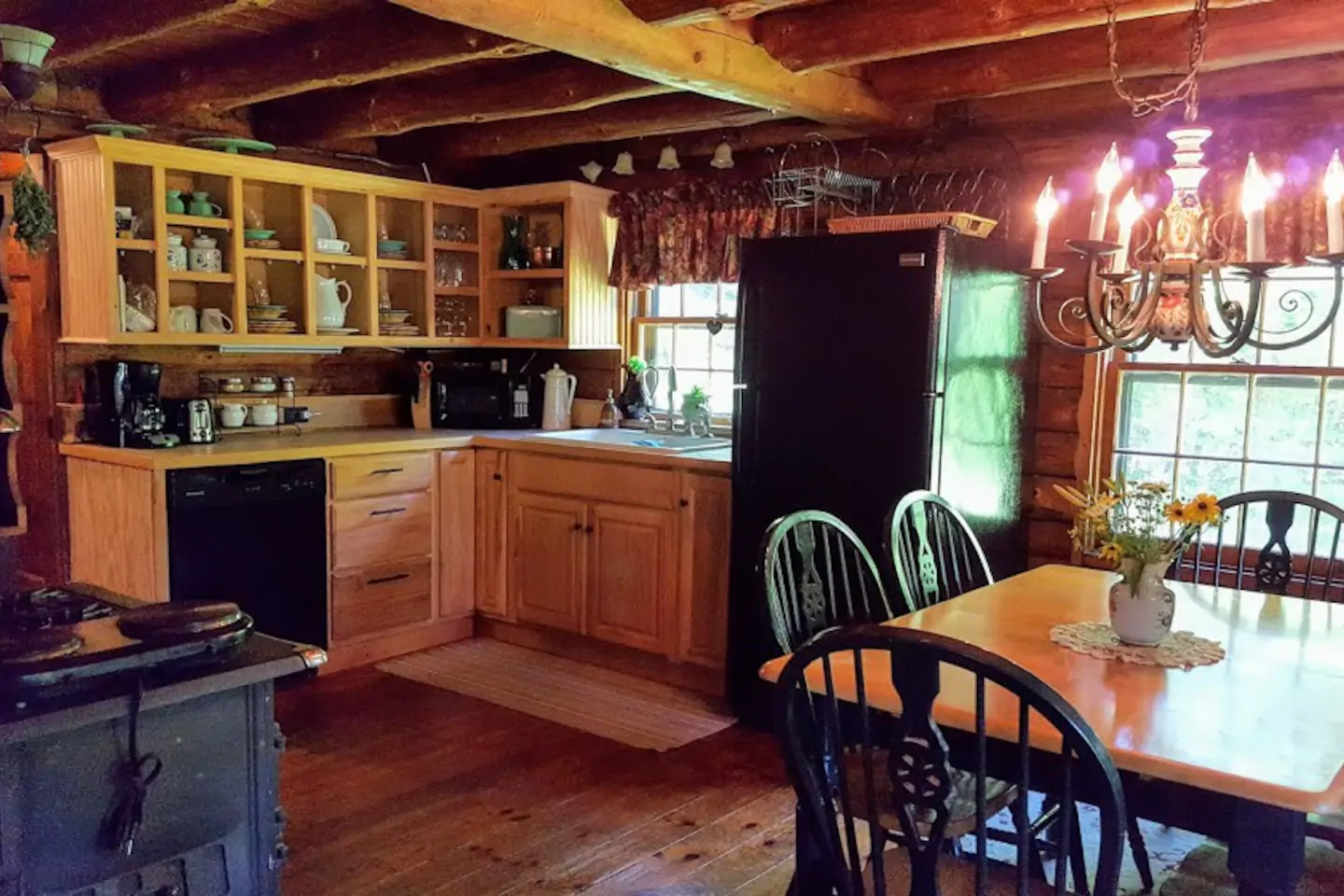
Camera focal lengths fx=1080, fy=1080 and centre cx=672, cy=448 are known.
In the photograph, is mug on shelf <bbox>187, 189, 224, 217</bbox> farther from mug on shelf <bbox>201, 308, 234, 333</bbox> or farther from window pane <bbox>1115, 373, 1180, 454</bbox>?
window pane <bbox>1115, 373, 1180, 454</bbox>

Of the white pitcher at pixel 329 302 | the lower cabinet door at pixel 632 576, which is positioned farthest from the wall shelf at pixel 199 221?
the lower cabinet door at pixel 632 576

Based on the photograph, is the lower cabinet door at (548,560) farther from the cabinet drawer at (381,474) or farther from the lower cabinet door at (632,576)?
the cabinet drawer at (381,474)

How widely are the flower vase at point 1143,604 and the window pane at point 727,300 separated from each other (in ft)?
8.73

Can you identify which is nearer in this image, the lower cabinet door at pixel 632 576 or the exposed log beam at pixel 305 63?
the exposed log beam at pixel 305 63

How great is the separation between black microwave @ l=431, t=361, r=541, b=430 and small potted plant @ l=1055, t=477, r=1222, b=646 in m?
3.07

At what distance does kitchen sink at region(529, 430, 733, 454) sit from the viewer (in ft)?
13.1

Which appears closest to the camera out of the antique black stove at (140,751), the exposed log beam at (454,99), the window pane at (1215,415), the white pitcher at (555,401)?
the antique black stove at (140,751)

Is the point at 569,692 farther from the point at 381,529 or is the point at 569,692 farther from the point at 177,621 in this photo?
the point at 177,621

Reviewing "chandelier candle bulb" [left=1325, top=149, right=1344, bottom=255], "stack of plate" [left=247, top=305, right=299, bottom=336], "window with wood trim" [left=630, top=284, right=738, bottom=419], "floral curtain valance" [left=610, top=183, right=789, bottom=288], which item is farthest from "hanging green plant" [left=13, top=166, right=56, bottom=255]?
"chandelier candle bulb" [left=1325, top=149, right=1344, bottom=255]

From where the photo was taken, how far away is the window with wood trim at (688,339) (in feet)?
14.8

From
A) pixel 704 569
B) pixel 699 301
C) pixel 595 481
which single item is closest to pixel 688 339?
pixel 699 301

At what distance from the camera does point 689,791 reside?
3055 mm

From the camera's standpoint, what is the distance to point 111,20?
3014 millimetres

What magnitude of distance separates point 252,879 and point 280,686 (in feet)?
7.59
